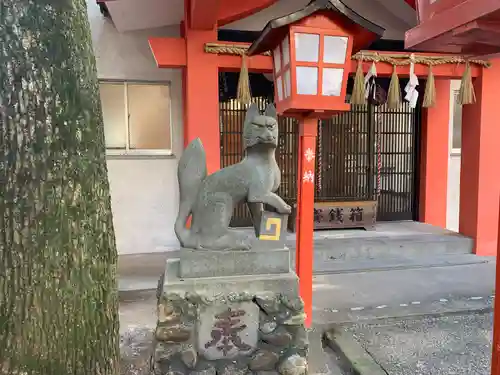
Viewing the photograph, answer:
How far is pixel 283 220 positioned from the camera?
125 inches

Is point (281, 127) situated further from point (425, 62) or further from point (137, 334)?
point (137, 334)

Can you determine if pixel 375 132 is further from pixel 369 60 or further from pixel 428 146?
pixel 369 60

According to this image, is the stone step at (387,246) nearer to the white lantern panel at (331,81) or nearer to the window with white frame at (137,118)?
the window with white frame at (137,118)

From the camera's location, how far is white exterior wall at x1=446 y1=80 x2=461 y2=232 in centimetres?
821

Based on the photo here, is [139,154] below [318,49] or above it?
below

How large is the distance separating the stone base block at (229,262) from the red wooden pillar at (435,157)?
592 cm

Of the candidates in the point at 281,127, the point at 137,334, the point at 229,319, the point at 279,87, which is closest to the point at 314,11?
the point at 279,87

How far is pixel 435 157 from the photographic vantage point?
26.3 feet

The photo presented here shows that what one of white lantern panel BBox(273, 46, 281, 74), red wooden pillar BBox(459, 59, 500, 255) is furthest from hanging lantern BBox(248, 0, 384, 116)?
red wooden pillar BBox(459, 59, 500, 255)

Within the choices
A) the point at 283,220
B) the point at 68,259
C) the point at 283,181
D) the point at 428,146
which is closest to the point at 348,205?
the point at 283,181

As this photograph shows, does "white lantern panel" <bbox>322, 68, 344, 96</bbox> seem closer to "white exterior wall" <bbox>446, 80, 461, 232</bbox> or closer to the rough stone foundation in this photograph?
the rough stone foundation

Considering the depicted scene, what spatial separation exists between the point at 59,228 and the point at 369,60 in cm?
529

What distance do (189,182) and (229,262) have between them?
2.25 feet

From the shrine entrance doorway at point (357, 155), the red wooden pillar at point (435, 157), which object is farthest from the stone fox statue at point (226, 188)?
the red wooden pillar at point (435, 157)
